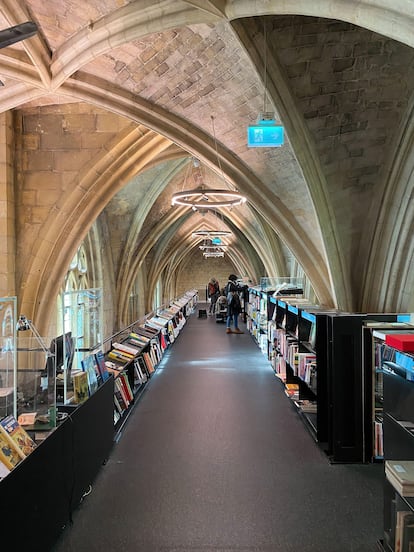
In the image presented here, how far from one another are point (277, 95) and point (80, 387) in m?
A: 4.70

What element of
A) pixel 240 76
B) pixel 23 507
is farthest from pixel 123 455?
pixel 240 76

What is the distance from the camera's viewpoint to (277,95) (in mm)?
6410

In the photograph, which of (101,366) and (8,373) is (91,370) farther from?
(8,373)

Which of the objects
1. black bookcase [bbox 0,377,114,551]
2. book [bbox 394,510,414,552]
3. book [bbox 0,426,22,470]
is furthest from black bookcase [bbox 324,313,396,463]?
book [bbox 0,426,22,470]

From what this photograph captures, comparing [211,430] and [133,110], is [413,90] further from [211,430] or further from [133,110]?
[211,430]

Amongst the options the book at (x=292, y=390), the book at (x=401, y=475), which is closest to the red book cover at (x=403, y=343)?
the book at (x=401, y=475)

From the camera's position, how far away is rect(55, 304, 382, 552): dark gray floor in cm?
346

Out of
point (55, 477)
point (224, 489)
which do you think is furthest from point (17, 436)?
point (224, 489)

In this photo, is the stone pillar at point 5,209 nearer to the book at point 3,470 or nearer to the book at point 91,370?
the book at point 91,370

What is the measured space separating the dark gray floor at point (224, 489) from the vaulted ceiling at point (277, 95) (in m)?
3.34

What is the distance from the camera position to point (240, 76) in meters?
6.39

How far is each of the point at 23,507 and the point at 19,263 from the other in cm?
798

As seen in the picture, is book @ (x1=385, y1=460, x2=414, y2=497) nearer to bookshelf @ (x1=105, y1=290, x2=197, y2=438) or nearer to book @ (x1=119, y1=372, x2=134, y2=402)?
bookshelf @ (x1=105, y1=290, x2=197, y2=438)

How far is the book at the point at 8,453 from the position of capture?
2.69 meters
